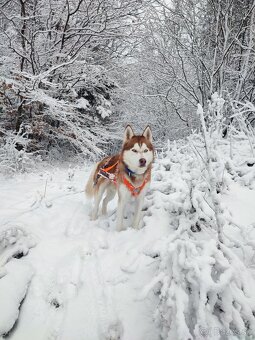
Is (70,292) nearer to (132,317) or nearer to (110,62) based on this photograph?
(132,317)

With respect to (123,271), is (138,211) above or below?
above

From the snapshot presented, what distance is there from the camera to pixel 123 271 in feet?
8.21

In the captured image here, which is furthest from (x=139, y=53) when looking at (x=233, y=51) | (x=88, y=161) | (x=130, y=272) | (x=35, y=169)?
(x=130, y=272)

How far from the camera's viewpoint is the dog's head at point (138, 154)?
10.6ft

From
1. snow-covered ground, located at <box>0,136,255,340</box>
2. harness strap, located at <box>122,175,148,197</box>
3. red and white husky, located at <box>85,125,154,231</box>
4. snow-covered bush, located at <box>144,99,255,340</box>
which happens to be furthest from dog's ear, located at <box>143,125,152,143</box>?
snow-covered bush, located at <box>144,99,255,340</box>

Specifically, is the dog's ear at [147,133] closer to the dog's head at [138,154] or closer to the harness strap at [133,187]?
the dog's head at [138,154]

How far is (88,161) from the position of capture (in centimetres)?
1123

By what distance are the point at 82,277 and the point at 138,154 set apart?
1.57 metres

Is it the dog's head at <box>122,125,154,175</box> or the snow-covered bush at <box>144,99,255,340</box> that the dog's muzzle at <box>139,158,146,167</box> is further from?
the snow-covered bush at <box>144,99,255,340</box>

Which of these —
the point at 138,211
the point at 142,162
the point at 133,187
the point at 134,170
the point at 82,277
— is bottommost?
the point at 82,277

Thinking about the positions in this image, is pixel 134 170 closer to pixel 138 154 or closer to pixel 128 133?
pixel 138 154

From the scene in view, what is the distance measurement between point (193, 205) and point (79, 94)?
30.4 feet

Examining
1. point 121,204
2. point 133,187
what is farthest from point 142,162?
point 121,204

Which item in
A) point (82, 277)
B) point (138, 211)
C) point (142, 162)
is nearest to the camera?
point (82, 277)
